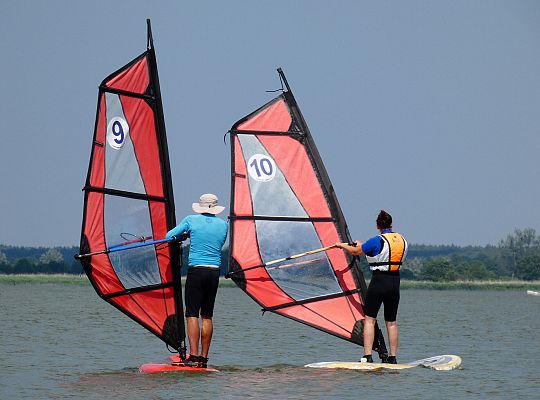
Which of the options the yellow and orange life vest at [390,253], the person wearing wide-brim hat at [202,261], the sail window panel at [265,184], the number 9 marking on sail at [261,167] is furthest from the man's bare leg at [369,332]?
the number 9 marking on sail at [261,167]

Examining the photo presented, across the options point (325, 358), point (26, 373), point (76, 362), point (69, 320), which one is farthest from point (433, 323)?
point (26, 373)

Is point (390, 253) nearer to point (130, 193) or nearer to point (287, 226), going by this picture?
point (287, 226)

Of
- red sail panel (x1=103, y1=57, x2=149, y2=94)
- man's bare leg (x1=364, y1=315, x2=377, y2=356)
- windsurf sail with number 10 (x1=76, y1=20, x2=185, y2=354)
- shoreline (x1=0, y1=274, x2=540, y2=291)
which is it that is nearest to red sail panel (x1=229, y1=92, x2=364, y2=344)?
man's bare leg (x1=364, y1=315, x2=377, y2=356)

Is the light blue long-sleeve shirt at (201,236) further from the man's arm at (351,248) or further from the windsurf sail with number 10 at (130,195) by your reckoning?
the man's arm at (351,248)

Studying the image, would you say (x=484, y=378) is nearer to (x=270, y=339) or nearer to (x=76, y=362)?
(x=76, y=362)

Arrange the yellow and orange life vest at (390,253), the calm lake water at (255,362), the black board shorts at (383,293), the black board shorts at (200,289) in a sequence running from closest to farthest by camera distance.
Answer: the calm lake water at (255,362), the black board shorts at (200,289), the yellow and orange life vest at (390,253), the black board shorts at (383,293)

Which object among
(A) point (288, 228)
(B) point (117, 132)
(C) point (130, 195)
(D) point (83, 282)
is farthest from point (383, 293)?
(D) point (83, 282)

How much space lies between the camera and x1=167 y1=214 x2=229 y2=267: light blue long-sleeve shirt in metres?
12.6

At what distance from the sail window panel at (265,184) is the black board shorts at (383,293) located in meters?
1.27

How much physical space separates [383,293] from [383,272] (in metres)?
0.21

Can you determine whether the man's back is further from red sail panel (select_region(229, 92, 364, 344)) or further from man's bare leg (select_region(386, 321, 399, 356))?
man's bare leg (select_region(386, 321, 399, 356))

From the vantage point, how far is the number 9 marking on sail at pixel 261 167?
1356cm

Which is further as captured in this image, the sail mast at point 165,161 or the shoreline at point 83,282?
the shoreline at point 83,282

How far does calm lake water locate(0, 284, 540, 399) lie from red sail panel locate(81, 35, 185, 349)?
3.35 ft
